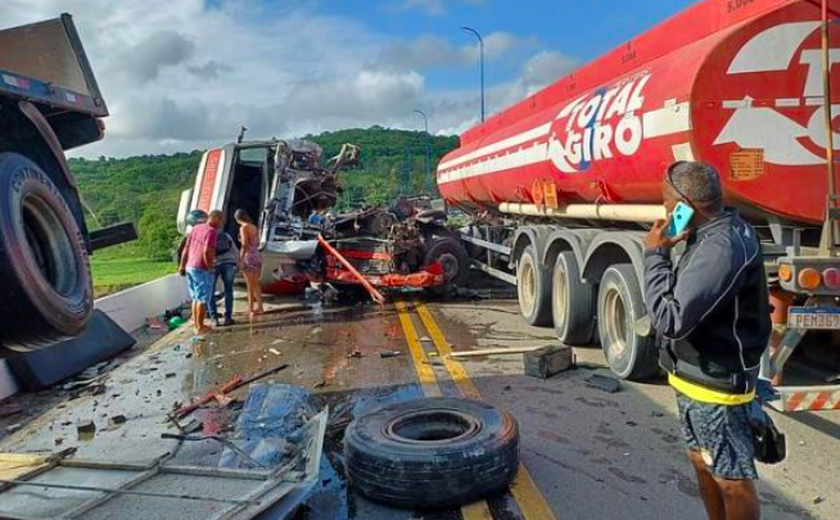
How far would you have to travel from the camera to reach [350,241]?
39.4 feet

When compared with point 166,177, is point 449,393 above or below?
below

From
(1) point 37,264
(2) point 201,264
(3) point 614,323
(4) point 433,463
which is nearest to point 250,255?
(2) point 201,264

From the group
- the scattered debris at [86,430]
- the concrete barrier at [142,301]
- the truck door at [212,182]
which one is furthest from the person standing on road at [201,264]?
the scattered debris at [86,430]

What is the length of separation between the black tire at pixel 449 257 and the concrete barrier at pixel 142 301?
4686 mm

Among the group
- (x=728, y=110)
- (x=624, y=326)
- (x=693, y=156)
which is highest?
(x=728, y=110)

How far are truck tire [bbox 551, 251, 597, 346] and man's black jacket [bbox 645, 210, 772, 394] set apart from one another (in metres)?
4.82

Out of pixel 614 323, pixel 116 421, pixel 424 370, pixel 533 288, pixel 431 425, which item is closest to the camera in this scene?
pixel 431 425

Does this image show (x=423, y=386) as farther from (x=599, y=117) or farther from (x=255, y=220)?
(x=255, y=220)

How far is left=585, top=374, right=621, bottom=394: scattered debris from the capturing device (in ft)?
19.7

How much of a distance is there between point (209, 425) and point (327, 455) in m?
1.32

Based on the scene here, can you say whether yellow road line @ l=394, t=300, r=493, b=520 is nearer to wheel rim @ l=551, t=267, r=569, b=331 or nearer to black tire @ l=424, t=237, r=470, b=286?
black tire @ l=424, t=237, r=470, b=286

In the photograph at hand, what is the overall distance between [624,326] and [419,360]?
2185 millimetres

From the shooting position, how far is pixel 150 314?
37.9ft

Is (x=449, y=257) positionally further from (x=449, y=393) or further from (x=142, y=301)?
(x=449, y=393)
